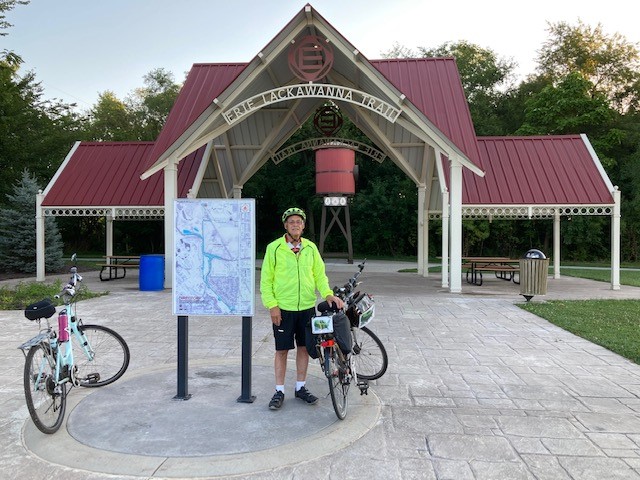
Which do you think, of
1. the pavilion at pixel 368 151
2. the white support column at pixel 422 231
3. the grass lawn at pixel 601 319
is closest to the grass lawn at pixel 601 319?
the grass lawn at pixel 601 319

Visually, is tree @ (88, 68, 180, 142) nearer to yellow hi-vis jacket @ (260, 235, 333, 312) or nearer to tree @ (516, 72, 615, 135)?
tree @ (516, 72, 615, 135)

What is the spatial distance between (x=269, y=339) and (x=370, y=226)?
30.9 meters

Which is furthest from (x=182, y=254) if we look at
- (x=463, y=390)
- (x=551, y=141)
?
(x=551, y=141)

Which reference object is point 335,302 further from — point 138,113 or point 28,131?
point 138,113

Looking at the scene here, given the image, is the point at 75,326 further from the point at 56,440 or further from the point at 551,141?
the point at 551,141

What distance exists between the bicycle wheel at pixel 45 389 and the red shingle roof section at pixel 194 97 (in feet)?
33.5

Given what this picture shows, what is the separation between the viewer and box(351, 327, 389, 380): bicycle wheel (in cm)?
599

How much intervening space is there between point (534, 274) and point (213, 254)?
374 inches

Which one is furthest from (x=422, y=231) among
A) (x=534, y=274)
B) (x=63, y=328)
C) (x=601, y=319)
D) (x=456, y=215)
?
(x=63, y=328)

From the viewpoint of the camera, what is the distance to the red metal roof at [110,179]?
55.6ft

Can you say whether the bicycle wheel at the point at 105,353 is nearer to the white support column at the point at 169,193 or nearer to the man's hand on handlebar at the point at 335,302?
the man's hand on handlebar at the point at 335,302

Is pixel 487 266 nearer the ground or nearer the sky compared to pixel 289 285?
nearer the ground

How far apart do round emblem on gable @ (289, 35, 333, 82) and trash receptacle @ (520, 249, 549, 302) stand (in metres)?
6.95

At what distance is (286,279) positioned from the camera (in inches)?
192
